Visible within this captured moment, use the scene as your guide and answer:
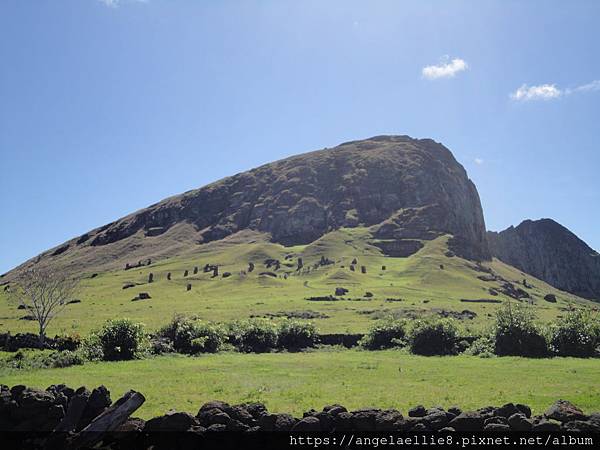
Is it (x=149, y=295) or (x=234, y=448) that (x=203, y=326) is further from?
(x=149, y=295)

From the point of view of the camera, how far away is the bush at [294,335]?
4928 centimetres

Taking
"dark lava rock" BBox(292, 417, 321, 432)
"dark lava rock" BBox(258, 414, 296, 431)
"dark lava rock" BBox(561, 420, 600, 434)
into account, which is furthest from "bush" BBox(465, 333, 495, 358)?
"dark lava rock" BBox(258, 414, 296, 431)

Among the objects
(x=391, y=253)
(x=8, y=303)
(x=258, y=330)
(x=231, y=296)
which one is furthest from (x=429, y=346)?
(x=391, y=253)

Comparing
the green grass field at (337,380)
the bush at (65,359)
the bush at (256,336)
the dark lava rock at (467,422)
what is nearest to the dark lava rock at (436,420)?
the dark lava rock at (467,422)

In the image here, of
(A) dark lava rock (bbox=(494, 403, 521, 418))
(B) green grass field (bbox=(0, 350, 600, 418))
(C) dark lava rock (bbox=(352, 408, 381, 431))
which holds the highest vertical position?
(C) dark lava rock (bbox=(352, 408, 381, 431))

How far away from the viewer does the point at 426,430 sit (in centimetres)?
1458

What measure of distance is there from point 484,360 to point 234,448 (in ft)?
95.1

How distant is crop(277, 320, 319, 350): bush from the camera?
4928 centimetres

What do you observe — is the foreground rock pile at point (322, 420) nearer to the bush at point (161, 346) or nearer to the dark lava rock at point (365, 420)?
the dark lava rock at point (365, 420)

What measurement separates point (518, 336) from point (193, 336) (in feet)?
91.7

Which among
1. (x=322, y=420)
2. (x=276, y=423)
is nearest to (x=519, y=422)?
(x=322, y=420)

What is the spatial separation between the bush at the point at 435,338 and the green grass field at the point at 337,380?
3504 millimetres

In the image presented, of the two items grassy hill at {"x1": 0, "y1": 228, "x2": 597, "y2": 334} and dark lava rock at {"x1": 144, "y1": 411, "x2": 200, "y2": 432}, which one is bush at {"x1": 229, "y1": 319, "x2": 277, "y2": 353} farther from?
dark lava rock at {"x1": 144, "y1": 411, "x2": 200, "y2": 432}

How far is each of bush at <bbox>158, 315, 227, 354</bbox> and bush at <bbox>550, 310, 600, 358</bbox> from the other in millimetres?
28818
